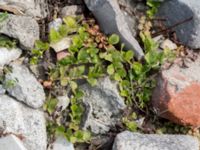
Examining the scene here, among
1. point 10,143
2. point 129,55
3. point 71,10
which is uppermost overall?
point 71,10

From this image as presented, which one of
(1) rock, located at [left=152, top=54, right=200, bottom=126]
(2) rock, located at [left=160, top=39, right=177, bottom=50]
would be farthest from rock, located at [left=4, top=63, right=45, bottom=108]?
(2) rock, located at [left=160, top=39, right=177, bottom=50]

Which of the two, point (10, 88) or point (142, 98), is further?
point (142, 98)

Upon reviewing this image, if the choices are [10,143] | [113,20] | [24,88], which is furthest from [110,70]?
[10,143]

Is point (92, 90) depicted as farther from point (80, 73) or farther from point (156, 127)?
point (156, 127)

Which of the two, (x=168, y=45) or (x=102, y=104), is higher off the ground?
(x=168, y=45)

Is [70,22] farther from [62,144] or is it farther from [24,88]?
[62,144]

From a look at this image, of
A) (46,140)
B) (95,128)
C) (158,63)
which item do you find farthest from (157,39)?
(46,140)
